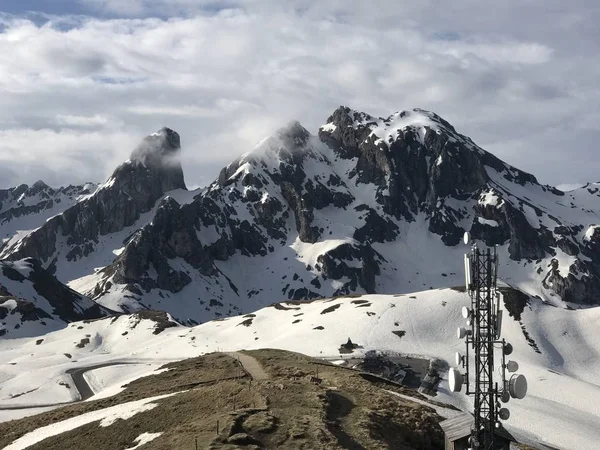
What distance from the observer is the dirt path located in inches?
2247

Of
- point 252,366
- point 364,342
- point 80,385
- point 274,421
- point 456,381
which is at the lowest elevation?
point 80,385

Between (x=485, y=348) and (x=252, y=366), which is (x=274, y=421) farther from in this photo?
(x=252, y=366)

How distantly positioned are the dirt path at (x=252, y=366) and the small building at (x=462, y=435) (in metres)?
24.1

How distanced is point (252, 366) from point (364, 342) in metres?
47.7

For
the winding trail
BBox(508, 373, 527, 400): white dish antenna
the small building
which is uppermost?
BBox(508, 373, 527, 400): white dish antenna

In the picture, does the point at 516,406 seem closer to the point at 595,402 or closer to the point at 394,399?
the point at 595,402

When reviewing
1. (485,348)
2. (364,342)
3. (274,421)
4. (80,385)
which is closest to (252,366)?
(274,421)

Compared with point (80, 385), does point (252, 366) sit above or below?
above

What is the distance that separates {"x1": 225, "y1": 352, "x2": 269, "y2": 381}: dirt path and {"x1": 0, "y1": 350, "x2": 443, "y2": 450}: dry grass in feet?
14.2

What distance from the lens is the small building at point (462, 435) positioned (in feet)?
99.0

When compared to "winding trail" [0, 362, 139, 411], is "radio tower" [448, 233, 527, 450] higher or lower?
higher

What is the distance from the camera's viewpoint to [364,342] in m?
109

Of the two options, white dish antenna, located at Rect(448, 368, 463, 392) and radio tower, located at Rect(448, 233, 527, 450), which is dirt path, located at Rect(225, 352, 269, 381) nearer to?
radio tower, located at Rect(448, 233, 527, 450)

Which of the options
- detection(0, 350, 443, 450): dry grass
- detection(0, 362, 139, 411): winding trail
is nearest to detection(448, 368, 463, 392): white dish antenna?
detection(0, 350, 443, 450): dry grass
